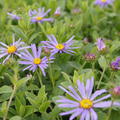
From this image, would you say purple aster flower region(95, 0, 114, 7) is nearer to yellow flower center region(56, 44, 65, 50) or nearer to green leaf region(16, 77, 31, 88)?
yellow flower center region(56, 44, 65, 50)

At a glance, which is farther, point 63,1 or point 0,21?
point 63,1

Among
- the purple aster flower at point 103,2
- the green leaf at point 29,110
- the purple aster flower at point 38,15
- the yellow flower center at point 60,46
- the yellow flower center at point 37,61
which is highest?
the purple aster flower at point 103,2

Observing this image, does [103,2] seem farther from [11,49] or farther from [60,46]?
[11,49]

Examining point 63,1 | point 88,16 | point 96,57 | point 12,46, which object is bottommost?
point 96,57

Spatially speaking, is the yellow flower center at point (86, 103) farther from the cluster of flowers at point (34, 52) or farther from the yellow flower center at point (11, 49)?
the yellow flower center at point (11, 49)

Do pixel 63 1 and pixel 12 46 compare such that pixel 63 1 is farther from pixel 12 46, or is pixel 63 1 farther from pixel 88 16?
pixel 12 46

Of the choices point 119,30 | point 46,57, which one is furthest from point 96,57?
point 119,30

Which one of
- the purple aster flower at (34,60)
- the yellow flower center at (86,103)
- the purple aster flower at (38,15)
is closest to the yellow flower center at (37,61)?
the purple aster flower at (34,60)

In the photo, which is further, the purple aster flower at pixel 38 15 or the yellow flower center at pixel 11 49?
the purple aster flower at pixel 38 15
